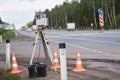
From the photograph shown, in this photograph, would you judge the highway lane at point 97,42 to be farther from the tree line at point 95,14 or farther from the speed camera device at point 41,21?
the tree line at point 95,14

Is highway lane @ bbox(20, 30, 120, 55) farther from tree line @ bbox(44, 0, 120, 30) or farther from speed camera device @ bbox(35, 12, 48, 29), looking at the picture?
tree line @ bbox(44, 0, 120, 30)

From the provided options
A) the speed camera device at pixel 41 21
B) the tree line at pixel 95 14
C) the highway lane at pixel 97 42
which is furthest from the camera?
the tree line at pixel 95 14

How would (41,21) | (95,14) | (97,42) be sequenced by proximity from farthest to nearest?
(95,14) → (97,42) → (41,21)

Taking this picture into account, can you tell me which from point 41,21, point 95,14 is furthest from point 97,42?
point 95,14

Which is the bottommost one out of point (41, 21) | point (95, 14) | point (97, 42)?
point (97, 42)

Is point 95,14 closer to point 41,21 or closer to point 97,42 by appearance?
point 97,42

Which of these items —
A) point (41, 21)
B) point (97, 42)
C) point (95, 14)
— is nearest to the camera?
point (41, 21)

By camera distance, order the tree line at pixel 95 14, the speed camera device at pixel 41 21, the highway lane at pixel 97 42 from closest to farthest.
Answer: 1. the speed camera device at pixel 41 21
2. the highway lane at pixel 97 42
3. the tree line at pixel 95 14

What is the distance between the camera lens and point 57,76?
1266 cm

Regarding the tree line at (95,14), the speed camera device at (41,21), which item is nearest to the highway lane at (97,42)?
the speed camera device at (41,21)

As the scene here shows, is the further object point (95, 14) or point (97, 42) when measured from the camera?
point (95, 14)

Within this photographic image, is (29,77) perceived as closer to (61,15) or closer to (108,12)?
(108,12)

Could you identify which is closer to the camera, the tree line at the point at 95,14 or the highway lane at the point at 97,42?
the highway lane at the point at 97,42

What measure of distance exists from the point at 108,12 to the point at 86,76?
110431 mm
